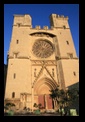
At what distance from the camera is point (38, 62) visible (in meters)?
23.4

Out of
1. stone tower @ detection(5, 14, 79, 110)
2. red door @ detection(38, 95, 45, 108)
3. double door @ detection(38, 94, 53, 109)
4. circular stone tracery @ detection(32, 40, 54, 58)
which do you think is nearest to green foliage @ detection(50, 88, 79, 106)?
stone tower @ detection(5, 14, 79, 110)

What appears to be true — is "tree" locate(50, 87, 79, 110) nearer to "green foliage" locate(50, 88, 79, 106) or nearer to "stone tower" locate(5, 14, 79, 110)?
"green foliage" locate(50, 88, 79, 106)

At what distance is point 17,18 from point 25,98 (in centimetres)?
1349

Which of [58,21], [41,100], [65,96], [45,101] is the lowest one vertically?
[45,101]

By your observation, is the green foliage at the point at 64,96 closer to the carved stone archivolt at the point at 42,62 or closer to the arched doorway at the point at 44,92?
the arched doorway at the point at 44,92

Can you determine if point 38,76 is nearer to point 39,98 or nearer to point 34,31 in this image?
point 39,98

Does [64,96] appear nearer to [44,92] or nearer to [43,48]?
[44,92]

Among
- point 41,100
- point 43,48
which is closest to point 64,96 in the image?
point 41,100

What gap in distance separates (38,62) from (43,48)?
2607mm

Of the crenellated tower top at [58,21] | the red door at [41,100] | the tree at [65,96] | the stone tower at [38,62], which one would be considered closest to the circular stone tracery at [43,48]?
the stone tower at [38,62]

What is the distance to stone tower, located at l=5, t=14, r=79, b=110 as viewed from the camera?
20.8 m

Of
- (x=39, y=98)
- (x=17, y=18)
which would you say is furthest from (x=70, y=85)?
(x=17, y=18)

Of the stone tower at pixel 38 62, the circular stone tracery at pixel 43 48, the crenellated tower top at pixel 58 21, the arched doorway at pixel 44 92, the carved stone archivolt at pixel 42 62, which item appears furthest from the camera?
the crenellated tower top at pixel 58 21

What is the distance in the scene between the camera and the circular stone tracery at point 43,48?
2426 centimetres
